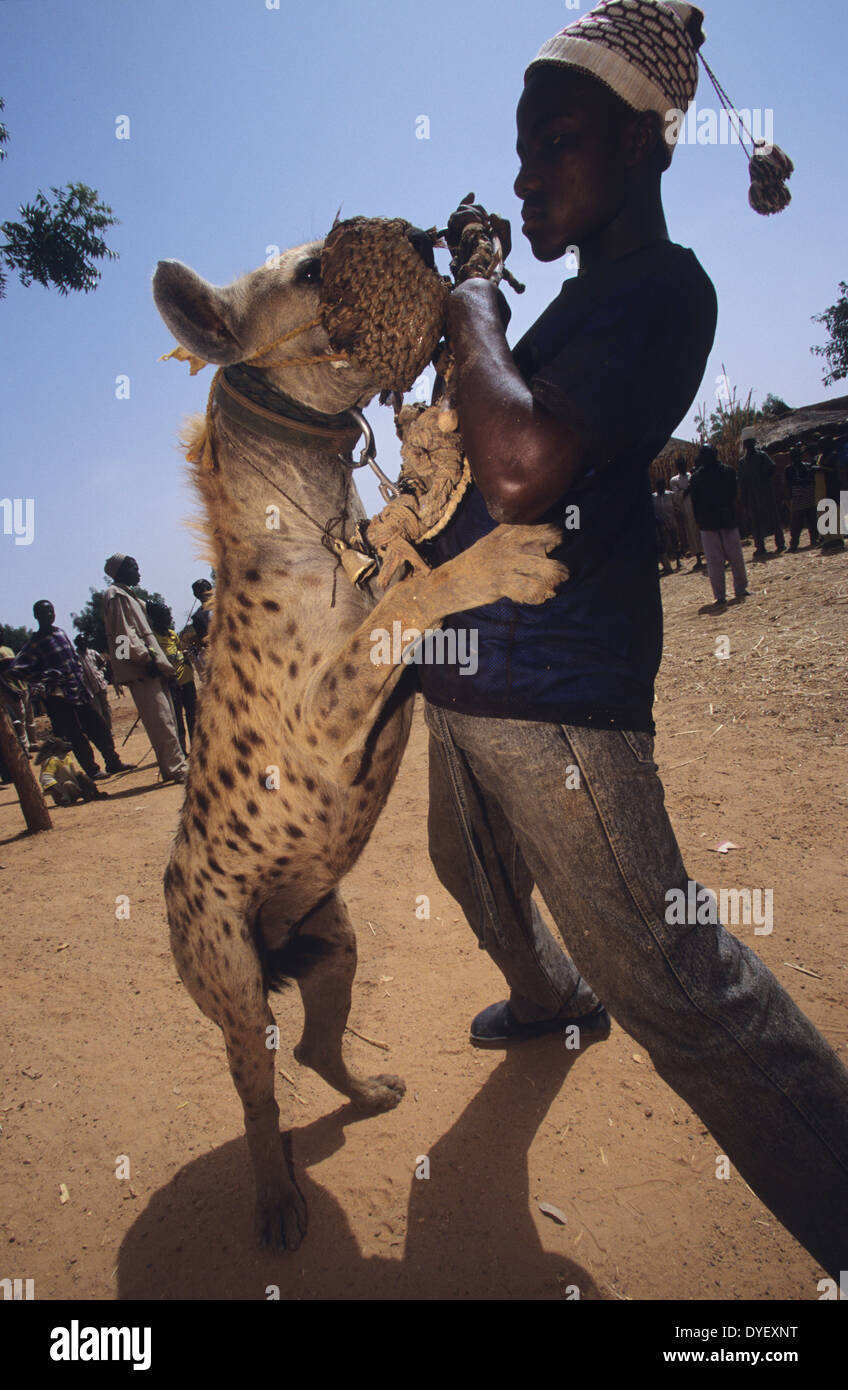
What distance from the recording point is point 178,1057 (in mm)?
3691

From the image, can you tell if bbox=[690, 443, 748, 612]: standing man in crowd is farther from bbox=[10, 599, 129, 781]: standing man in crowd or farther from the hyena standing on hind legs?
the hyena standing on hind legs

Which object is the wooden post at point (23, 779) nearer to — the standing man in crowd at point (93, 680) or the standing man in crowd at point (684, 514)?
the standing man in crowd at point (93, 680)

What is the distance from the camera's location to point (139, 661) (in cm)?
887

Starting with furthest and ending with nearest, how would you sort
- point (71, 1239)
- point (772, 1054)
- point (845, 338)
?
point (845, 338) < point (71, 1239) < point (772, 1054)

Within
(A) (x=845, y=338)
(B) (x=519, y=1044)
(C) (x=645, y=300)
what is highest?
(A) (x=845, y=338)

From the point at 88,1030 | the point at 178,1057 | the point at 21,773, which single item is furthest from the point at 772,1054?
the point at 21,773

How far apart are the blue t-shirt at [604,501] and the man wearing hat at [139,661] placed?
7.75 m

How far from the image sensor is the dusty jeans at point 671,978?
1.60m

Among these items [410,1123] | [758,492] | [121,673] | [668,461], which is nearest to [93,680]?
[121,673]

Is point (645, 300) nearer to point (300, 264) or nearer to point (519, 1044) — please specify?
point (300, 264)

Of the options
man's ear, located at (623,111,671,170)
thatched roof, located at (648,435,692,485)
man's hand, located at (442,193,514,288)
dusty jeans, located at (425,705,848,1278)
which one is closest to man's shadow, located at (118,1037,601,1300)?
dusty jeans, located at (425,705,848,1278)

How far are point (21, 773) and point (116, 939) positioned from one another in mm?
3489

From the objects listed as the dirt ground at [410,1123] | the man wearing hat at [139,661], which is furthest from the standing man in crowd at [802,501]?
the man wearing hat at [139,661]

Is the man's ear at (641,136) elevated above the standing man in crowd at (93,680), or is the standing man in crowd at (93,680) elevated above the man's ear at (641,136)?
the man's ear at (641,136)
